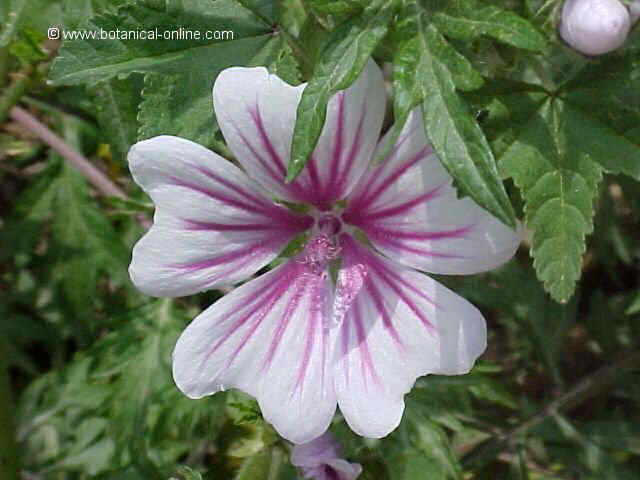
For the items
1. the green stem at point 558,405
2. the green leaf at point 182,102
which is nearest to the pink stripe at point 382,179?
the green leaf at point 182,102

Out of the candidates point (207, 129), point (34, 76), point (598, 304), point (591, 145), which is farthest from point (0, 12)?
point (598, 304)

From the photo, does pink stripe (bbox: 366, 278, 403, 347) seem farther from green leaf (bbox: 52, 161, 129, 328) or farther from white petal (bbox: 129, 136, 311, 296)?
green leaf (bbox: 52, 161, 129, 328)

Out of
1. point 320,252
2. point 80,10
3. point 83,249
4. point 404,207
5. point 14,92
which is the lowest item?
point 83,249

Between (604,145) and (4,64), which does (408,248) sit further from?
(4,64)

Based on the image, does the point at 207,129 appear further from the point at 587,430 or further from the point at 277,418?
the point at 587,430

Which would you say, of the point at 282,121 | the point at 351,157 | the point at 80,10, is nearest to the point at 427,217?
the point at 351,157

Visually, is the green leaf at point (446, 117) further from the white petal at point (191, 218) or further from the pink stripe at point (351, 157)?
the white petal at point (191, 218)

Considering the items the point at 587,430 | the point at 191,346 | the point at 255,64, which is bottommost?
the point at 587,430
